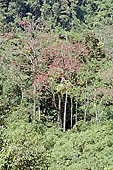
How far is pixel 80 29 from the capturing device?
4872 centimetres

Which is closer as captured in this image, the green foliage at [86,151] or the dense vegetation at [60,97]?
the green foliage at [86,151]

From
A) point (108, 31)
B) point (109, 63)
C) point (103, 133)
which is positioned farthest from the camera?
point (108, 31)

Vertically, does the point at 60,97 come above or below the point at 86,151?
below

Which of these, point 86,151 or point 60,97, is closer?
point 86,151

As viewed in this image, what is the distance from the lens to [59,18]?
50.7 metres

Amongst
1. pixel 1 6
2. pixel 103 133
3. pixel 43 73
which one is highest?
pixel 1 6

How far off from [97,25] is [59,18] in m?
7.69

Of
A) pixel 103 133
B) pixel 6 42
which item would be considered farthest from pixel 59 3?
pixel 103 133

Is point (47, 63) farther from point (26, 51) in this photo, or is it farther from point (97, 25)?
point (97, 25)

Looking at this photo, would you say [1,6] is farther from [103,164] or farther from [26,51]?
[103,164]

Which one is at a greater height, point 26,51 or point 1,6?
point 1,6

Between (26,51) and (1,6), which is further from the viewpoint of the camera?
(1,6)

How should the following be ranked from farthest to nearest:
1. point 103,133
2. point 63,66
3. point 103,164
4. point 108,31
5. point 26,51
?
point 108,31 → point 26,51 → point 63,66 → point 103,133 → point 103,164

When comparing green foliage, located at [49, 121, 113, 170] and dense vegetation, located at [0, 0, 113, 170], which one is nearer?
green foliage, located at [49, 121, 113, 170]
